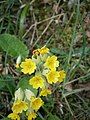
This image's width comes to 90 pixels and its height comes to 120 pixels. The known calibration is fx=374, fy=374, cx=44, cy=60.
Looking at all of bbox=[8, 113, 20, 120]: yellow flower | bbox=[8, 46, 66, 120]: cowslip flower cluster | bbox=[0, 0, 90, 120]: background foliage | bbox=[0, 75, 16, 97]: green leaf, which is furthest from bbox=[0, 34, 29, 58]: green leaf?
bbox=[8, 113, 20, 120]: yellow flower

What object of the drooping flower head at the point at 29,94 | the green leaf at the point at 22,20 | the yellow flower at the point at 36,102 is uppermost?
the green leaf at the point at 22,20

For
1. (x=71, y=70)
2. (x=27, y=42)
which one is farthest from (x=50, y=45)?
(x=71, y=70)

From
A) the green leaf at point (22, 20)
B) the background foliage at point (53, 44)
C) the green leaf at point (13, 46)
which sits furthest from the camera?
the green leaf at point (22, 20)

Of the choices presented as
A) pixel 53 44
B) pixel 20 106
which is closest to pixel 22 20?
pixel 53 44

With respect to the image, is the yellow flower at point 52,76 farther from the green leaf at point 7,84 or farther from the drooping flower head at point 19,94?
the green leaf at point 7,84

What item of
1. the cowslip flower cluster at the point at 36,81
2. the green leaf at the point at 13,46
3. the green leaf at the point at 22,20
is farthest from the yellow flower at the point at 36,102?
the green leaf at the point at 22,20

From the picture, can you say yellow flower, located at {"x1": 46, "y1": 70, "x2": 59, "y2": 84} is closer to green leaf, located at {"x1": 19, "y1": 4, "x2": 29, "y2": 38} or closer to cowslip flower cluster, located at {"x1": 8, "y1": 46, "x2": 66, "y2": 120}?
cowslip flower cluster, located at {"x1": 8, "y1": 46, "x2": 66, "y2": 120}

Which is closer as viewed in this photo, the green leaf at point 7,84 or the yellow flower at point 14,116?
the yellow flower at point 14,116

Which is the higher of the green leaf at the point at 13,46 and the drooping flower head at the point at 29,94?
the green leaf at the point at 13,46

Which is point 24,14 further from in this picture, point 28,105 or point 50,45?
point 28,105
